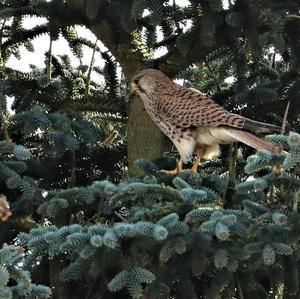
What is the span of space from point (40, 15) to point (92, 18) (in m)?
0.39

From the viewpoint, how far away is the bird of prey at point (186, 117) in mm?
6145

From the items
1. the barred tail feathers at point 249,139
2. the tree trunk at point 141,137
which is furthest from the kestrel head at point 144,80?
the barred tail feathers at point 249,139

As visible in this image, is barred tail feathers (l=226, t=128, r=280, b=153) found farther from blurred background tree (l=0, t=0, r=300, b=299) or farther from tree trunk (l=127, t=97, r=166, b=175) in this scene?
tree trunk (l=127, t=97, r=166, b=175)

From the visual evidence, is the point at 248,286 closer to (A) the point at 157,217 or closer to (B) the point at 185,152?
(A) the point at 157,217

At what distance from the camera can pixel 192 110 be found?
6.53 meters

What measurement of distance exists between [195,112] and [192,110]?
4 cm

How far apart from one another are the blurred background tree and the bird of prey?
0.10 meters

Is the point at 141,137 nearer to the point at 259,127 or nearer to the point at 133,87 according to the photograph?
the point at 133,87

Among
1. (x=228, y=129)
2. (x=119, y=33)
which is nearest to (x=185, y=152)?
(x=228, y=129)

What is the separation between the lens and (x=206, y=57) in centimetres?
633

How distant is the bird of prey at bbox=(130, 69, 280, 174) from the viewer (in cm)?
614

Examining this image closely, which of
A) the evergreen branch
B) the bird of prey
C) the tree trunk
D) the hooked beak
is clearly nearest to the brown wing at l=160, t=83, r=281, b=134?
the bird of prey

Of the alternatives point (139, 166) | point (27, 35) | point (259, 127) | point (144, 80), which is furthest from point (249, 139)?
point (27, 35)

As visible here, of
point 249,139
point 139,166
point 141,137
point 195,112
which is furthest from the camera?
point 195,112
